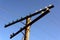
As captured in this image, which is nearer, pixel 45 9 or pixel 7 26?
pixel 45 9

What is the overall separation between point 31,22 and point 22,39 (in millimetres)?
1746

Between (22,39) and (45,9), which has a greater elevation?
(45,9)

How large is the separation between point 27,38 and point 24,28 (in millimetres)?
1083

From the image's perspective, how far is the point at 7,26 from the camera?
2764cm

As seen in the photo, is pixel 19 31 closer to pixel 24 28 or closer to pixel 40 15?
pixel 24 28

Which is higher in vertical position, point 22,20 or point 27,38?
point 22,20

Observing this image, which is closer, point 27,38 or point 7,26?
point 27,38

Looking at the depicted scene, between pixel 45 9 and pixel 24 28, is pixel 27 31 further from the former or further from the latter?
pixel 45 9

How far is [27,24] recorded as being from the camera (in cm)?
2625

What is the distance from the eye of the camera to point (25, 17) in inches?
1043

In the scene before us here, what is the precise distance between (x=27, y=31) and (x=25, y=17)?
1313 millimetres

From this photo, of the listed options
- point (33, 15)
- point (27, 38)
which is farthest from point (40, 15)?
point (27, 38)

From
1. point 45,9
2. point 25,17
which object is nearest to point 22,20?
point 25,17

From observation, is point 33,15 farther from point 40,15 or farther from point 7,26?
point 7,26
